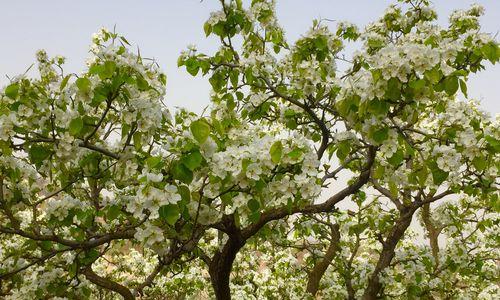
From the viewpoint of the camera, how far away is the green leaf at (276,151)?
3.52 meters

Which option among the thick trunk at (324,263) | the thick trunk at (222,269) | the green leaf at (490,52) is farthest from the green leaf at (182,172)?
the thick trunk at (324,263)

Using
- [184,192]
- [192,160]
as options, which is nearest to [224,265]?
[184,192]

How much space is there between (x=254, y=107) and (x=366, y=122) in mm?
2924

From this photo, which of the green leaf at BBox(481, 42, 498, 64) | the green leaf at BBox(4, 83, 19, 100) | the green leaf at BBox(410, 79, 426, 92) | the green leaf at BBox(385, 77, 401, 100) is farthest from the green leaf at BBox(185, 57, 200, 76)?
the green leaf at BBox(481, 42, 498, 64)

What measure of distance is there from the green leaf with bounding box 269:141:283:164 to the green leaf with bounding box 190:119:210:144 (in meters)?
0.54

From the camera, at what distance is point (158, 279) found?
1338cm

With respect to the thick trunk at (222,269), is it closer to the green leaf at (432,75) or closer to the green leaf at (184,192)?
the green leaf at (184,192)

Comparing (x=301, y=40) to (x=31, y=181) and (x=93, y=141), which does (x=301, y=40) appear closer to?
(x=93, y=141)

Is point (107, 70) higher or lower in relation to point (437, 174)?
higher

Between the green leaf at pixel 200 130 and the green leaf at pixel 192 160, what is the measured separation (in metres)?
0.13

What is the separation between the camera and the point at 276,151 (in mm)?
3529

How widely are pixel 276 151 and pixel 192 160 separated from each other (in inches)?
25.7

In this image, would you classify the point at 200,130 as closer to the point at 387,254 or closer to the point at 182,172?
the point at 182,172

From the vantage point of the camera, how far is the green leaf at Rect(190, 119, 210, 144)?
10.9ft
